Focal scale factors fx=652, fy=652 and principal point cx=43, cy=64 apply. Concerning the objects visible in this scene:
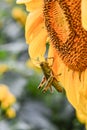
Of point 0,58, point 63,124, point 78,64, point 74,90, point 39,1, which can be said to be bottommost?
point 63,124

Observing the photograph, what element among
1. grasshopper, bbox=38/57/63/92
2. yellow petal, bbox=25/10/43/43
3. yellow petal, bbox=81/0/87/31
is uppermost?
yellow petal, bbox=81/0/87/31

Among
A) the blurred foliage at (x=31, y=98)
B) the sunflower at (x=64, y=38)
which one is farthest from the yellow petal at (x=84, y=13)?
the blurred foliage at (x=31, y=98)

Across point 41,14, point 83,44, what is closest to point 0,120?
point 41,14

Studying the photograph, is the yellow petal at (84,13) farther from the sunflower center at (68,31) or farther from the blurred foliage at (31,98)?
the blurred foliage at (31,98)

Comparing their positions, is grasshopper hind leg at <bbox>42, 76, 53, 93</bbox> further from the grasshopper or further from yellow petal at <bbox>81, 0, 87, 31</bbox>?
yellow petal at <bbox>81, 0, 87, 31</bbox>

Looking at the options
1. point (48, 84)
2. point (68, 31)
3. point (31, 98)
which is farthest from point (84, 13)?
point (31, 98)

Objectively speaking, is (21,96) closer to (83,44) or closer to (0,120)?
(0,120)

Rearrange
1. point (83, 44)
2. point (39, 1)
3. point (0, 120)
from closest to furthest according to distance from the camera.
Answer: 1. point (83, 44)
2. point (39, 1)
3. point (0, 120)

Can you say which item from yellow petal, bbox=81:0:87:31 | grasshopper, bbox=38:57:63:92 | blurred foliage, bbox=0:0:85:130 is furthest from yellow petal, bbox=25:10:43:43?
blurred foliage, bbox=0:0:85:130
